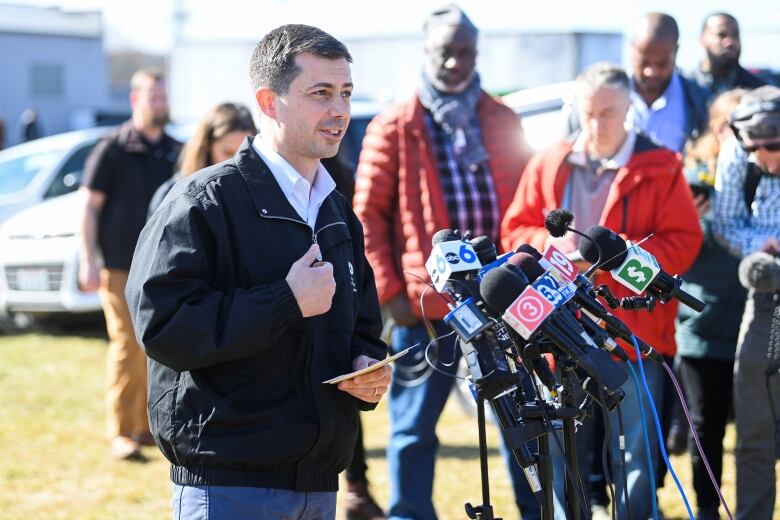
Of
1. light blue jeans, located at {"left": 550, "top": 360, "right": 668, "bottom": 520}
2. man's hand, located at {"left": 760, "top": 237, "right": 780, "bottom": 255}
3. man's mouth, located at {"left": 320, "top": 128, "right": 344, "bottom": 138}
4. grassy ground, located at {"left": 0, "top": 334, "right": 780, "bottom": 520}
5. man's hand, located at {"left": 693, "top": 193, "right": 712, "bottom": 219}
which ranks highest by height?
man's mouth, located at {"left": 320, "top": 128, "right": 344, "bottom": 138}

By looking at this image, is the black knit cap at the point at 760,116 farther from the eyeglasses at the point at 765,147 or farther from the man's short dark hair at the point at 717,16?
the man's short dark hair at the point at 717,16

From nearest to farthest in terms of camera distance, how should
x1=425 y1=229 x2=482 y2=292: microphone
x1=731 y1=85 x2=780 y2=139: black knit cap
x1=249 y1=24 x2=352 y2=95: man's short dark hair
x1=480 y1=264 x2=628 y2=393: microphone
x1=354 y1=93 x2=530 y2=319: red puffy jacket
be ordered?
x1=480 y1=264 x2=628 y2=393: microphone
x1=425 y1=229 x2=482 y2=292: microphone
x1=249 y1=24 x2=352 y2=95: man's short dark hair
x1=731 y1=85 x2=780 y2=139: black knit cap
x1=354 y1=93 x2=530 y2=319: red puffy jacket

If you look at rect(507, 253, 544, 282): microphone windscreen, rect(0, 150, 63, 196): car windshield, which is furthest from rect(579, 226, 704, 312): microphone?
rect(0, 150, 63, 196): car windshield

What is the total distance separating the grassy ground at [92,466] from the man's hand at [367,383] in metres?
2.67

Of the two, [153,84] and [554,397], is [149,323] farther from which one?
[153,84]

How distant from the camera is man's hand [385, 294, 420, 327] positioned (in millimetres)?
4984

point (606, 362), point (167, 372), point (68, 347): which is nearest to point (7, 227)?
point (68, 347)

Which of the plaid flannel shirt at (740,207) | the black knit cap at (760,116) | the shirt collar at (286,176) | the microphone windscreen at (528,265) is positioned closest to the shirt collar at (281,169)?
the shirt collar at (286,176)

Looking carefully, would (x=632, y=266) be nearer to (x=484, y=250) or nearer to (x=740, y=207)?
(x=484, y=250)

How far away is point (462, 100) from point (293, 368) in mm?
2446

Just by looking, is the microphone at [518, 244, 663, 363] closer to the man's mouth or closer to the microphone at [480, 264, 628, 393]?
the microphone at [480, 264, 628, 393]

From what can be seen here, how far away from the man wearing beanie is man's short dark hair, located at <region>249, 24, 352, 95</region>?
1.97 m

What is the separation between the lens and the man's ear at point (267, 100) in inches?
119

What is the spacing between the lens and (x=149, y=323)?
2750 mm
